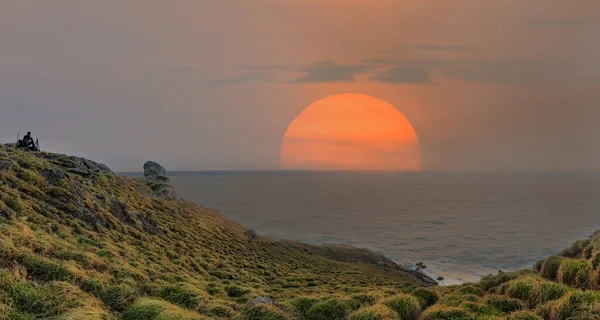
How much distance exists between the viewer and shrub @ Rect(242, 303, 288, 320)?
1012 cm

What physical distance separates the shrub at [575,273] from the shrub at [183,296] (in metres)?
15.4

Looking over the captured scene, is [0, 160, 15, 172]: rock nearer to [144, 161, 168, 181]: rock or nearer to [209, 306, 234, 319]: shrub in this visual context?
[209, 306, 234, 319]: shrub

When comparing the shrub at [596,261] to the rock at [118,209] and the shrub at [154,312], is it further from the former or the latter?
the rock at [118,209]

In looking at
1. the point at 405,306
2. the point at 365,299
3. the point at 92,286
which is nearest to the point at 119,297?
the point at 92,286

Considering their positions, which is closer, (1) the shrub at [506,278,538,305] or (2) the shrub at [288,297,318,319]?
(2) the shrub at [288,297,318,319]

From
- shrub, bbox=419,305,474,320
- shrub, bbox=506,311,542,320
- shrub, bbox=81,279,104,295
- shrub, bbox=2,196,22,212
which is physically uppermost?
shrub, bbox=2,196,22,212

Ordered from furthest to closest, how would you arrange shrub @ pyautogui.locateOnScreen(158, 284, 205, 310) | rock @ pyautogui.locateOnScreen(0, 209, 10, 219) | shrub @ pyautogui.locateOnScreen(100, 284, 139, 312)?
rock @ pyautogui.locateOnScreen(0, 209, 10, 219), shrub @ pyautogui.locateOnScreen(158, 284, 205, 310), shrub @ pyautogui.locateOnScreen(100, 284, 139, 312)

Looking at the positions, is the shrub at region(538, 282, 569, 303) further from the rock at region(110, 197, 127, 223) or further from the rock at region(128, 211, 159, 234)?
the rock at region(110, 197, 127, 223)

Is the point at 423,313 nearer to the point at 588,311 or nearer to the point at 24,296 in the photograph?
the point at 588,311

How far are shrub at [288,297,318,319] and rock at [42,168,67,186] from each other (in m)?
Answer: 23.1

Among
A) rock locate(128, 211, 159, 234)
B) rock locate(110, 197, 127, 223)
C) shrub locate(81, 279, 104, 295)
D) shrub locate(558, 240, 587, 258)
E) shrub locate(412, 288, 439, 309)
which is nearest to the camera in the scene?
shrub locate(81, 279, 104, 295)

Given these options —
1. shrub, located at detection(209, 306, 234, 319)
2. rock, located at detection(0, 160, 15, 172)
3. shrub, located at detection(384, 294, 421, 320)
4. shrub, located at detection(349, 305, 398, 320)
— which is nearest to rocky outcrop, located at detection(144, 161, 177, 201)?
rock, located at detection(0, 160, 15, 172)

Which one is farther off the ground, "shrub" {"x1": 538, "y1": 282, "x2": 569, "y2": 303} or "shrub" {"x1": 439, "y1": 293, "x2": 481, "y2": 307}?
"shrub" {"x1": 538, "y1": 282, "x2": 569, "y2": 303}

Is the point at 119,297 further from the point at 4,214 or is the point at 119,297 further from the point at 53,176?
the point at 53,176
